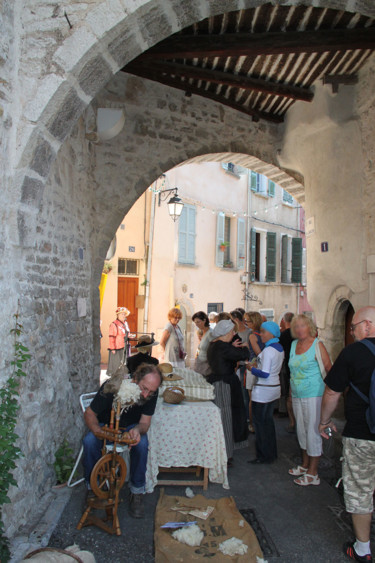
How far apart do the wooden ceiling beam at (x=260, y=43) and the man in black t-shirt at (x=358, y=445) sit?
11.7 ft

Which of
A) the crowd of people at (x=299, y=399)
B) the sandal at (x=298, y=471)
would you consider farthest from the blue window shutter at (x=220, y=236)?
the sandal at (x=298, y=471)

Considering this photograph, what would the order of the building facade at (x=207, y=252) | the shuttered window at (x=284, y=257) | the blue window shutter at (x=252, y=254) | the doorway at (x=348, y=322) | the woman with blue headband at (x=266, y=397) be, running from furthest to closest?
the shuttered window at (x=284, y=257)
the blue window shutter at (x=252, y=254)
the building facade at (x=207, y=252)
the doorway at (x=348, y=322)
the woman with blue headband at (x=266, y=397)

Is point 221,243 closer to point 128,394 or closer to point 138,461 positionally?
point 138,461

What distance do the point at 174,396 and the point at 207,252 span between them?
383 inches

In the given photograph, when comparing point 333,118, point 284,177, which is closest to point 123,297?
point 284,177

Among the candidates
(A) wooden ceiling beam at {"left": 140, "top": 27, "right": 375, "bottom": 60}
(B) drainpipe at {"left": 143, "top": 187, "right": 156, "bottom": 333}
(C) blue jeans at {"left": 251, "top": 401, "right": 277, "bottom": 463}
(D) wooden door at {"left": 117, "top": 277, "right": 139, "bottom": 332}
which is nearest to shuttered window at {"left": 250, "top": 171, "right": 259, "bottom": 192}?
(B) drainpipe at {"left": 143, "top": 187, "right": 156, "bottom": 333}

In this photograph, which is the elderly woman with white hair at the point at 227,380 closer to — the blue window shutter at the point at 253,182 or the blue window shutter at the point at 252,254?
the blue window shutter at the point at 252,254

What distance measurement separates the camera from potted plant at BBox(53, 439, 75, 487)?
3.61 m

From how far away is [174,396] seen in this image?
372 centimetres

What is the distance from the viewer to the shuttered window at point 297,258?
16656mm

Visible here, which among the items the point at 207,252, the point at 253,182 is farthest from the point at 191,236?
the point at 253,182

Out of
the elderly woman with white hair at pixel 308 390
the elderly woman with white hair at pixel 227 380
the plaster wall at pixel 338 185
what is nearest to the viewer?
the elderly woman with white hair at pixel 308 390

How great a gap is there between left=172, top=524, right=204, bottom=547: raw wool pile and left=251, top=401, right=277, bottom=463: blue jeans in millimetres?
1570

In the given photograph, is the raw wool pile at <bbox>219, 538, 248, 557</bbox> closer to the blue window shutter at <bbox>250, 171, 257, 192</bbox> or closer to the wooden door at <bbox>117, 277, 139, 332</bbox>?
the wooden door at <bbox>117, 277, 139, 332</bbox>
